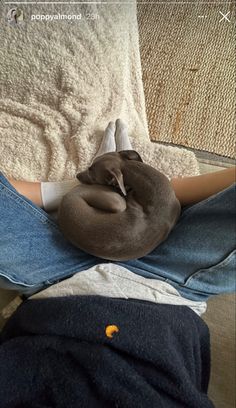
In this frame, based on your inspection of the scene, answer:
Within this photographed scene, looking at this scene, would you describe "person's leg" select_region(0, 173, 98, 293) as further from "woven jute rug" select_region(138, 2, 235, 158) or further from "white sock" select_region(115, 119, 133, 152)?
"woven jute rug" select_region(138, 2, 235, 158)

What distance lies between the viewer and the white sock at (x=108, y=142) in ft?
3.70

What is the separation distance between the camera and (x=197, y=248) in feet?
2.78

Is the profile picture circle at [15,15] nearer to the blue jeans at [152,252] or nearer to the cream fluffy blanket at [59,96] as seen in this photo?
the cream fluffy blanket at [59,96]

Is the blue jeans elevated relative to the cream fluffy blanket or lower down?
lower down

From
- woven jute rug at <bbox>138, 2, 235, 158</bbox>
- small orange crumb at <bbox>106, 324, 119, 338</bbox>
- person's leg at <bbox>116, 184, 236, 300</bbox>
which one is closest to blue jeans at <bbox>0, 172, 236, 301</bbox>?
person's leg at <bbox>116, 184, 236, 300</bbox>

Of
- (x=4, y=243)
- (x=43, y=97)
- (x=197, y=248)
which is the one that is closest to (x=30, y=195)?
(x=4, y=243)

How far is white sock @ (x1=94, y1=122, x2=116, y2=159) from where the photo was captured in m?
1.13

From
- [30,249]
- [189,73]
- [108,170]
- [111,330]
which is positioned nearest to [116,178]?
[108,170]

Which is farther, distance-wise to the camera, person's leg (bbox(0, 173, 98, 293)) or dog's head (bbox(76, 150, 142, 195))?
dog's head (bbox(76, 150, 142, 195))

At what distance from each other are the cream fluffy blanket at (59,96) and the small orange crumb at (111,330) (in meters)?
0.49

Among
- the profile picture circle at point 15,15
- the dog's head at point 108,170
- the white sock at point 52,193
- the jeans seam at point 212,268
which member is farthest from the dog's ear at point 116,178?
the profile picture circle at point 15,15

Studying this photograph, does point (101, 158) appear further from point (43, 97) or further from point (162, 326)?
point (162, 326)

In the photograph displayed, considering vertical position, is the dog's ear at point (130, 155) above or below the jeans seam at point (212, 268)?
above

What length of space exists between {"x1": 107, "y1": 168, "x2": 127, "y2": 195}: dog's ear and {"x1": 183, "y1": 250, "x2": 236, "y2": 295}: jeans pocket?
11.1 inches
